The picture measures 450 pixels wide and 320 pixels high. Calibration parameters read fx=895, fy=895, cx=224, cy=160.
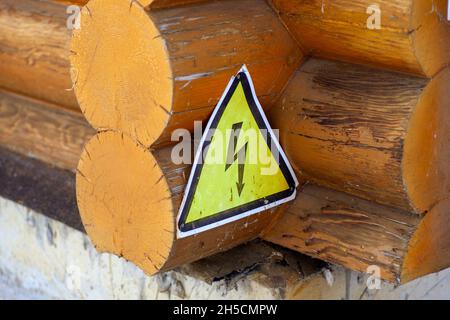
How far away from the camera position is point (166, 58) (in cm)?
184

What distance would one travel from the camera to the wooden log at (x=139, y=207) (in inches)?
77.3

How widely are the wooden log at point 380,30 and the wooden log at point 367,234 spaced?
34 cm

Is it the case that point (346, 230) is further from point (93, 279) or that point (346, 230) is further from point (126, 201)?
point (93, 279)

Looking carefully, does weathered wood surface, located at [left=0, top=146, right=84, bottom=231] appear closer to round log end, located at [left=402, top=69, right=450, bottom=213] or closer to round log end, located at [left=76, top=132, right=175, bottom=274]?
round log end, located at [left=76, top=132, right=175, bottom=274]

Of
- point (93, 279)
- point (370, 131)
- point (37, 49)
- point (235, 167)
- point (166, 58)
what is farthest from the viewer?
point (93, 279)

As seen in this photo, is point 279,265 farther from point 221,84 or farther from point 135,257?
point 221,84

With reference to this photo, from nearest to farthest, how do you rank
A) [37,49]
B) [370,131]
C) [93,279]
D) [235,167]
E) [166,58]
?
[166,58] < [370,131] < [235,167] < [37,49] < [93,279]

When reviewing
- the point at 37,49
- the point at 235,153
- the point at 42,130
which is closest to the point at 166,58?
the point at 235,153

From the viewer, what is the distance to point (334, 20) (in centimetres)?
196

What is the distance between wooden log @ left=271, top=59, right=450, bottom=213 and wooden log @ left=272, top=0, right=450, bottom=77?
0.04 meters

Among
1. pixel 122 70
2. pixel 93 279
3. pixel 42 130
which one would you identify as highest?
pixel 122 70

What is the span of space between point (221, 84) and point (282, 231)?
488mm

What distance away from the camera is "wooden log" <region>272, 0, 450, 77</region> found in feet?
5.95

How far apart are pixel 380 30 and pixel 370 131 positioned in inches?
8.8
